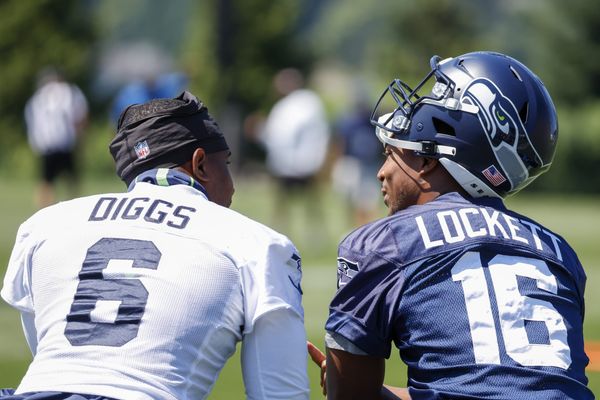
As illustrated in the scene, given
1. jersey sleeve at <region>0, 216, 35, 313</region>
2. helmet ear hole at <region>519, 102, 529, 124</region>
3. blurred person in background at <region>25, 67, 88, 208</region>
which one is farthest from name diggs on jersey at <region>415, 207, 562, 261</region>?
blurred person in background at <region>25, 67, 88, 208</region>

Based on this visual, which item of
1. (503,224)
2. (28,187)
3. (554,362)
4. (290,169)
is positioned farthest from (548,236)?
(28,187)

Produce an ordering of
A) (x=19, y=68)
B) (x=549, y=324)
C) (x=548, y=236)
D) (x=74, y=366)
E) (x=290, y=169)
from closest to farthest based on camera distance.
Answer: (x=74, y=366)
(x=549, y=324)
(x=548, y=236)
(x=290, y=169)
(x=19, y=68)

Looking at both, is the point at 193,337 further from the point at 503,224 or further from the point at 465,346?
the point at 503,224

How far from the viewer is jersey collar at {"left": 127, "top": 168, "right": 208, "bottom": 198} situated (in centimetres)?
353

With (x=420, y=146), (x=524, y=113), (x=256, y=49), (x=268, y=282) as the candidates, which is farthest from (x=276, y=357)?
(x=256, y=49)

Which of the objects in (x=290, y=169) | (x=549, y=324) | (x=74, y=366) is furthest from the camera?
(x=290, y=169)

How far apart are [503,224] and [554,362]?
48cm

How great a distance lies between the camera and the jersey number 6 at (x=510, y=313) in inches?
129

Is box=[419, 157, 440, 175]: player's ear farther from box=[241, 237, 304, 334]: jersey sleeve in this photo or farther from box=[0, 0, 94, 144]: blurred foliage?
box=[0, 0, 94, 144]: blurred foliage

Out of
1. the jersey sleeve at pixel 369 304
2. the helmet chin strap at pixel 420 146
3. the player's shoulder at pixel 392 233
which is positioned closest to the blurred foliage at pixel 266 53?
the helmet chin strap at pixel 420 146

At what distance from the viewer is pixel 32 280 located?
339 centimetres

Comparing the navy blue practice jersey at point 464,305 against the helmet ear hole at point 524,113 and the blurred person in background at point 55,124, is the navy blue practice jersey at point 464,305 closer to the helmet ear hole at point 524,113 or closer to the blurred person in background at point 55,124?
the helmet ear hole at point 524,113

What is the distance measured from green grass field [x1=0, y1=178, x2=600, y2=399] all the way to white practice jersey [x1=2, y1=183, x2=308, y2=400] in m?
3.12

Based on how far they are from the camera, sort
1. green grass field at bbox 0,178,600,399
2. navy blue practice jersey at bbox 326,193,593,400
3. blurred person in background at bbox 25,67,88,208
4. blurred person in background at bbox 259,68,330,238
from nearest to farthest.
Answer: navy blue practice jersey at bbox 326,193,593,400, green grass field at bbox 0,178,600,399, blurred person in background at bbox 259,68,330,238, blurred person in background at bbox 25,67,88,208
